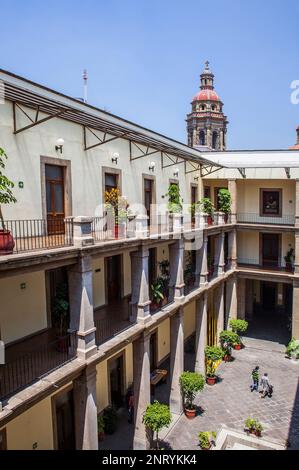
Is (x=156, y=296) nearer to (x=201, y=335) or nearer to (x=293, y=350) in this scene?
(x=201, y=335)

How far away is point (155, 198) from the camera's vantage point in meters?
19.5

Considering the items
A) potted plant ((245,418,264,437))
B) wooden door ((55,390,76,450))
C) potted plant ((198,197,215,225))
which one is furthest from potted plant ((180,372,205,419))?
potted plant ((198,197,215,225))

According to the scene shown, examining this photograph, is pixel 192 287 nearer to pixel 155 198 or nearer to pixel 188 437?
pixel 155 198

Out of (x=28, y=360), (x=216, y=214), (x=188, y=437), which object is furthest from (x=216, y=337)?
(x=28, y=360)

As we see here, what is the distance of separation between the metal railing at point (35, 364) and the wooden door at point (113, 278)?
515 cm

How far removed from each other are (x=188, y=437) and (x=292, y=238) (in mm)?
15838

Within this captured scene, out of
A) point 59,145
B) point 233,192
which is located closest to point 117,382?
point 59,145

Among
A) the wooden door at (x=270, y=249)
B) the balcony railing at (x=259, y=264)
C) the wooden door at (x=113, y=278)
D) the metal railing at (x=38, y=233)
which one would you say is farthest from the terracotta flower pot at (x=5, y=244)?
the wooden door at (x=270, y=249)

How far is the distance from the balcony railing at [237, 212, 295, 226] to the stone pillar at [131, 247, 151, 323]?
14.6 metres

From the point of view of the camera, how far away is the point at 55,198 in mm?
12992

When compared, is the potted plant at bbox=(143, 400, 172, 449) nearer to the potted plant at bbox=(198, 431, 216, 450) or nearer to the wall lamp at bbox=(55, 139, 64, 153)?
the potted plant at bbox=(198, 431, 216, 450)

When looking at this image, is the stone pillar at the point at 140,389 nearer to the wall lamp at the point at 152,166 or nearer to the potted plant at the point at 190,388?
the potted plant at the point at 190,388

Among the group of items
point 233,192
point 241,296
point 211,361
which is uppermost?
point 233,192

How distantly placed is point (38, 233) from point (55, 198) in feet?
7.22
